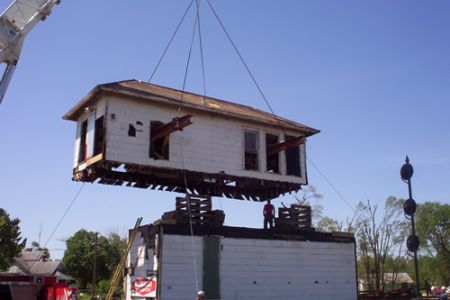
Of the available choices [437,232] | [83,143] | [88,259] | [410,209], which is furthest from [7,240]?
[437,232]

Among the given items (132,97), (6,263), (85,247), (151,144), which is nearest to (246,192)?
(151,144)

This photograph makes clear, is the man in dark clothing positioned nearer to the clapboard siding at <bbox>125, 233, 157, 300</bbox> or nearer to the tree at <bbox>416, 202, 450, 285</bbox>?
the clapboard siding at <bbox>125, 233, 157, 300</bbox>

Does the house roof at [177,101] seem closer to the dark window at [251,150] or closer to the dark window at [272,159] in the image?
the dark window at [272,159]

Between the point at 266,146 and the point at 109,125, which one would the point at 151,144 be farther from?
the point at 266,146

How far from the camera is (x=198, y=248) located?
2014 cm

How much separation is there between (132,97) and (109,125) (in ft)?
5.35

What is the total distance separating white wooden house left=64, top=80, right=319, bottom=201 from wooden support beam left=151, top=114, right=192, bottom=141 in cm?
4

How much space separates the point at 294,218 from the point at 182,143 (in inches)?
277

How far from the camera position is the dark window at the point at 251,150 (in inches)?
934

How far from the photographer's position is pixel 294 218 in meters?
24.1

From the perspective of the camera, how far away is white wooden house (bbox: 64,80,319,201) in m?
19.9

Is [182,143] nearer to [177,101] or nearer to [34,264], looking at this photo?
[177,101]

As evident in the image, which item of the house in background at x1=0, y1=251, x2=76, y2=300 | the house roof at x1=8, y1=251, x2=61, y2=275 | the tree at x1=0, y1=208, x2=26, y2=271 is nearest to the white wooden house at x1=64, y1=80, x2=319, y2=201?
the house in background at x1=0, y1=251, x2=76, y2=300

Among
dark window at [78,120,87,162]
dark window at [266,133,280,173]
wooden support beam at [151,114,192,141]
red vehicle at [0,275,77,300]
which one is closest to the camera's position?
red vehicle at [0,275,77,300]
